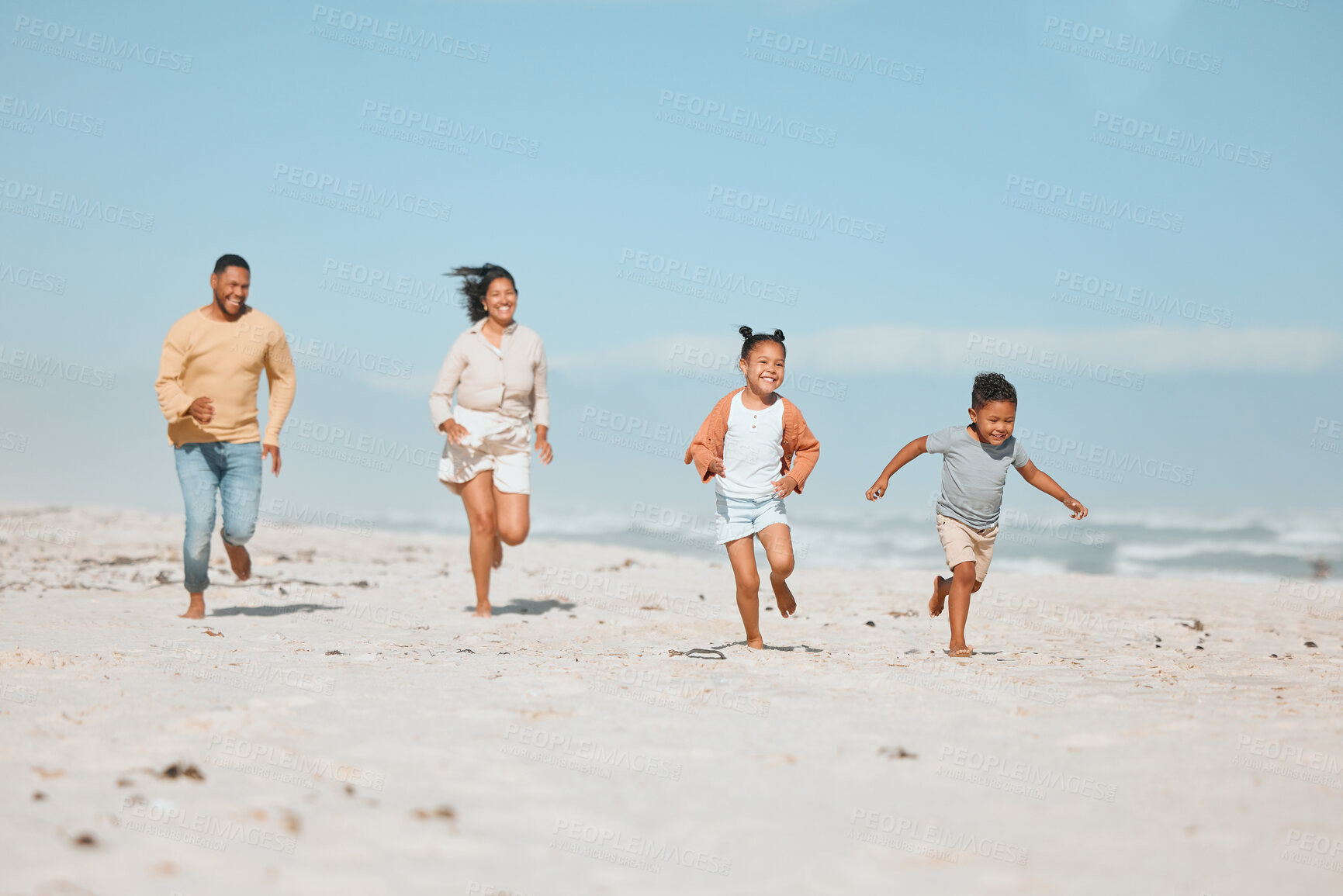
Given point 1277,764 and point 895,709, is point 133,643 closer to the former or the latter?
point 895,709

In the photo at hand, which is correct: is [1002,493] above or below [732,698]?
above

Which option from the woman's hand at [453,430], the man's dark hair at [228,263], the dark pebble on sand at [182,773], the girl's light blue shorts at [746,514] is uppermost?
the man's dark hair at [228,263]

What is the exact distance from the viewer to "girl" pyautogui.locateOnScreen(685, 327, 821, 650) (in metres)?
5.97

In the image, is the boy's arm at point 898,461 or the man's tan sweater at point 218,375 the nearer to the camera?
the boy's arm at point 898,461

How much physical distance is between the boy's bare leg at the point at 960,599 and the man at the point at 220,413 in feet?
15.6

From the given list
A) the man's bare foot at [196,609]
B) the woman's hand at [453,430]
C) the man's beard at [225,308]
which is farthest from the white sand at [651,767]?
the man's beard at [225,308]

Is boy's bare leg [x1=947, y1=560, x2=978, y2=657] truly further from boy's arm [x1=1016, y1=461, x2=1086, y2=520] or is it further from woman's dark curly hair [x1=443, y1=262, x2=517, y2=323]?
woman's dark curly hair [x1=443, y1=262, x2=517, y2=323]

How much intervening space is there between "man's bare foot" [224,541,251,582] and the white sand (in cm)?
112

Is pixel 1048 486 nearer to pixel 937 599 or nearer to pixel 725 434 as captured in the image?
pixel 937 599

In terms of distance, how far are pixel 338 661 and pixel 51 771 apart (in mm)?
2092

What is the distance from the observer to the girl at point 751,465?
5969 millimetres

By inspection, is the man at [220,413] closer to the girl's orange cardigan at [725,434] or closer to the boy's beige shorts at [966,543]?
the girl's orange cardigan at [725,434]

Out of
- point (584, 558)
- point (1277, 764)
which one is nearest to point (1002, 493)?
point (1277, 764)

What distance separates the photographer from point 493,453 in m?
7.70
